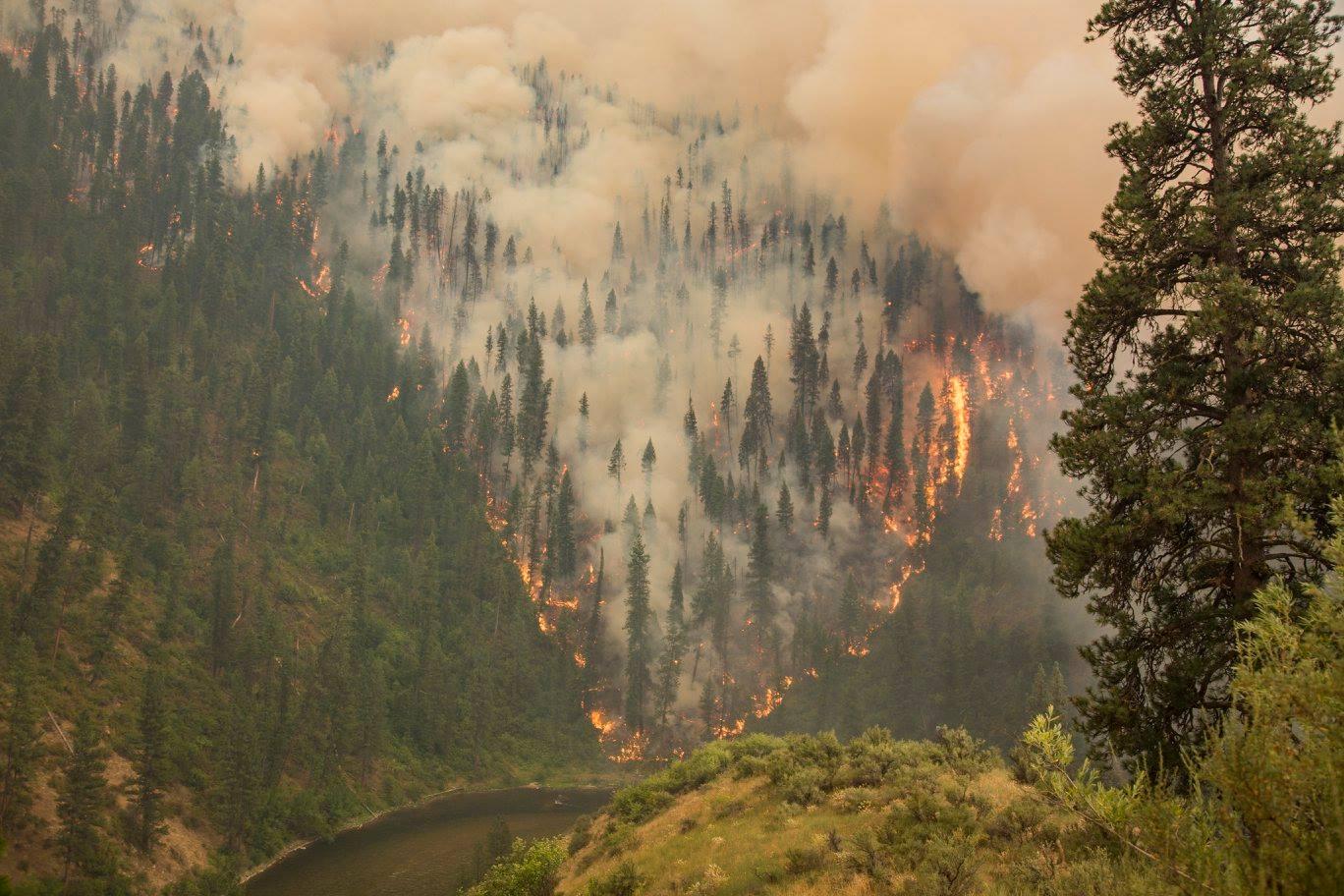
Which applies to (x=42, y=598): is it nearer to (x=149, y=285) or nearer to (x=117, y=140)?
(x=149, y=285)

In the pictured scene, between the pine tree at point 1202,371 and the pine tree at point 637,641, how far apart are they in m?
134

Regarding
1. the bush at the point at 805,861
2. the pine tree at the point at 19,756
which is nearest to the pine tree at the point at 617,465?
the pine tree at the point at 19,756

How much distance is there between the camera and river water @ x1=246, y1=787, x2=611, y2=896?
224ft

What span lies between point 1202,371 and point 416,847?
86449 mm

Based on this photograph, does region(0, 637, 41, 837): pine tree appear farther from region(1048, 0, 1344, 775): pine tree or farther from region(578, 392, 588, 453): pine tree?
region(578, 392, 588, 453): pine tree

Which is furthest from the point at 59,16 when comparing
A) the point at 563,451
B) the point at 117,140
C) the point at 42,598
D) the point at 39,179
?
the point at 42,598

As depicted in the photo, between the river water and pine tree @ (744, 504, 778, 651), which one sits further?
pine tree @ (744, 504, 778, 651)

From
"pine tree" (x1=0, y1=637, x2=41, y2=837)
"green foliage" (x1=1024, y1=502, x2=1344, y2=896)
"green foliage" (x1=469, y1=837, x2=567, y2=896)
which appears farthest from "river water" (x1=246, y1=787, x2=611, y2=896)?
"green foliage" (x1=1024, y1=502, x2=1344, y2=896)

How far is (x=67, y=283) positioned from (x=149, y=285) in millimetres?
15979

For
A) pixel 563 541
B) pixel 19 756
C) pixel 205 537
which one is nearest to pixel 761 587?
pixel 563 541

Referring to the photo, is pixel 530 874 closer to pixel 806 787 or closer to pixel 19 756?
pixel 806 787

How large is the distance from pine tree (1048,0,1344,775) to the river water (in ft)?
217

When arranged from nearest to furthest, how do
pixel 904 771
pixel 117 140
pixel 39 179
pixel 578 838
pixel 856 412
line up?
pixel 904 771
pixel 578 838
pixel 39 179
pixel 117 140
pixel 856 412

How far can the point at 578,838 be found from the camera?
44.2 meters
